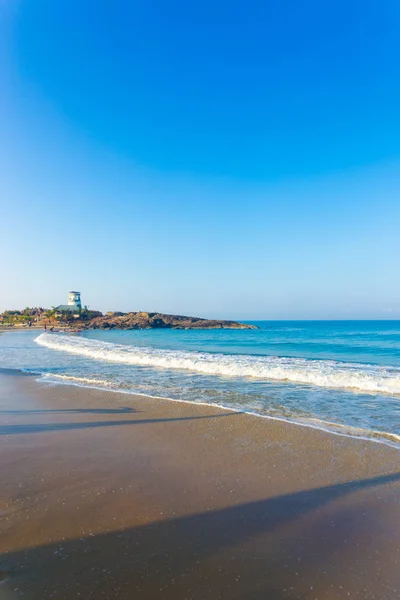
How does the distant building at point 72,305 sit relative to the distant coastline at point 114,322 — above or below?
above

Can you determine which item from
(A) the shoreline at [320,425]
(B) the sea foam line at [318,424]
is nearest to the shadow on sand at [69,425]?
(B) the sea foam line at [318,424]

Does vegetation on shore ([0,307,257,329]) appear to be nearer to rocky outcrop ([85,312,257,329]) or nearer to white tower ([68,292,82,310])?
rocky outcrop ([85,312,257,329])

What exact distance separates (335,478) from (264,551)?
2266mm

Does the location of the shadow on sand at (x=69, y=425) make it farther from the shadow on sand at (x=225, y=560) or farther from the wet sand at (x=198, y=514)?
the shadow on sand at (x=225, y=560)

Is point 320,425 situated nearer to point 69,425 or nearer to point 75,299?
point 69,425

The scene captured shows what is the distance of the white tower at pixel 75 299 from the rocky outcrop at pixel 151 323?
21.7 m

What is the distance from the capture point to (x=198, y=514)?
410cm

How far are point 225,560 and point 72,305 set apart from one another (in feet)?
421

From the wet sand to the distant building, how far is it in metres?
115

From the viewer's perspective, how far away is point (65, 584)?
290 cm

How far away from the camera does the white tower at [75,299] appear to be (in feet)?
407

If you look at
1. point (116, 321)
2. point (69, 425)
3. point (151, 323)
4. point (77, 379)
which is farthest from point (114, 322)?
point (69, 425)

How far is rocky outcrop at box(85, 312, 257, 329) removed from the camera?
3782 inches

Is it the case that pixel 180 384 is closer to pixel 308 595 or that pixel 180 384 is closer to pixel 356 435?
pixel 356 435
